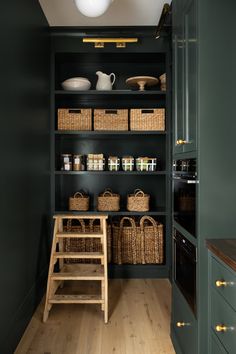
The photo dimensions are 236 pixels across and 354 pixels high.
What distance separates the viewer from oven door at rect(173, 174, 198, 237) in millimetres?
1674

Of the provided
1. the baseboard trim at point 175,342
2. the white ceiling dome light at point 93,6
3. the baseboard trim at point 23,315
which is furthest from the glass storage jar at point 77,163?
the baseboard trim at point 175,342

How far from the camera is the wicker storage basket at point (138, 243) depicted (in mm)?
3359

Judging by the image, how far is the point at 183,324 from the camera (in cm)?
185

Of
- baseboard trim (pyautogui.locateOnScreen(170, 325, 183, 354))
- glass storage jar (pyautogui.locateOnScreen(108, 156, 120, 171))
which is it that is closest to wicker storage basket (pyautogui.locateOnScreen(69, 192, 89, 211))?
glass storage jar (pyautogui.locateOnScreen(108, 156, 120, 171))

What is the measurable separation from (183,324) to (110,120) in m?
2.10

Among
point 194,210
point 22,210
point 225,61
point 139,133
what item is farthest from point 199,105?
point 139,133

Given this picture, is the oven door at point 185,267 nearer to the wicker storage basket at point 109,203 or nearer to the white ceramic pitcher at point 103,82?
the wicker storage basket at point 109,203

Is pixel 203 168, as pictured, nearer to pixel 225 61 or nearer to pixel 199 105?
pixel 199 105

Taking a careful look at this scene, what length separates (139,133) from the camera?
333 cm

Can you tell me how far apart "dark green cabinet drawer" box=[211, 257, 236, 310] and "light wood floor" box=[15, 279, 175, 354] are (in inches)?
35.9

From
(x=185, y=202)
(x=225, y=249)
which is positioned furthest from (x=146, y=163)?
(x=225, y=249)

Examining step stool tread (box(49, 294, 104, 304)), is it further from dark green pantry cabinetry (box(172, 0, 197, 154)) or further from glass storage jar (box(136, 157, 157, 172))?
glass storage jar (box(136, 157, 157, 172))

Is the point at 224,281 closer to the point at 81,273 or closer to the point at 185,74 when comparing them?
the point at 185,74

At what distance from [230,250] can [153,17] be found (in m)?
2.50
